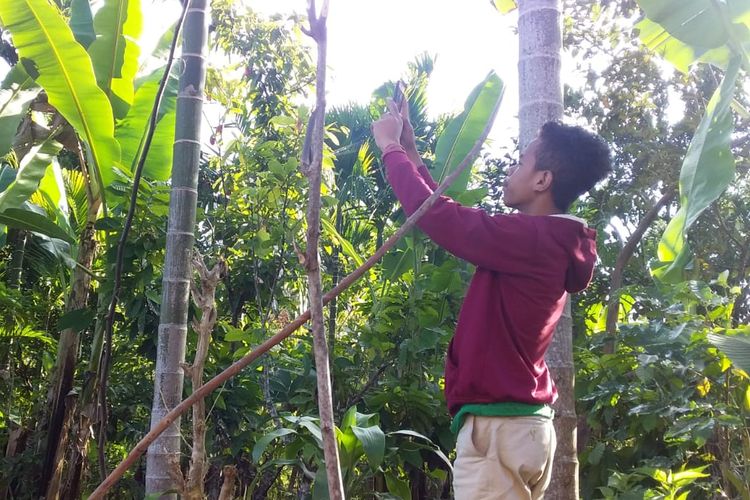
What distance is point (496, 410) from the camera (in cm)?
177

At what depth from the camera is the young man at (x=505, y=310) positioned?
1760mm

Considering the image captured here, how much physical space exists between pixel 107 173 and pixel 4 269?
2.35 metres

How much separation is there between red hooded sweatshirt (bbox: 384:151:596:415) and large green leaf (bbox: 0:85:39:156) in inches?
126

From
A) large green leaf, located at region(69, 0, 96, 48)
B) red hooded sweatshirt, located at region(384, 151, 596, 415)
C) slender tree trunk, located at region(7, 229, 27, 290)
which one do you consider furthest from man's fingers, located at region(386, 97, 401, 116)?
slender tree trunk, located at region(7, 229, 27, 290)

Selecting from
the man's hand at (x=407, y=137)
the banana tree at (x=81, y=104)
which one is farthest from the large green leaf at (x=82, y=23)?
the man's hand at (x=407, y=137)

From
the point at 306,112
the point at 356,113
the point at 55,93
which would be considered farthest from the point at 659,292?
the point at 356,113

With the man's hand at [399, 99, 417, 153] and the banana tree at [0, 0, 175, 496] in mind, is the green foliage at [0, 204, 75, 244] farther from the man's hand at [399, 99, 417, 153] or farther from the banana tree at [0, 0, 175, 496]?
the man's hand at [399, 99, 417, 153]

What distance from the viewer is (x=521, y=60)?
2.54 m

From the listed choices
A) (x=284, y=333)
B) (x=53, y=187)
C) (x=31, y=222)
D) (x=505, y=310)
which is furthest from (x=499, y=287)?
(x=53, y=187)

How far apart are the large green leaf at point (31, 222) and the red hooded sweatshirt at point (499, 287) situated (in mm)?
2702

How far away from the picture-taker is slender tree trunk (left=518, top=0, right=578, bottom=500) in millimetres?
2377

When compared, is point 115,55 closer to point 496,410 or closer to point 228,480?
point 228,480

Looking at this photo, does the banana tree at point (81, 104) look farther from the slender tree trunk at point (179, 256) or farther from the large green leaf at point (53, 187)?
the slender tree trunk at point (179, 256)

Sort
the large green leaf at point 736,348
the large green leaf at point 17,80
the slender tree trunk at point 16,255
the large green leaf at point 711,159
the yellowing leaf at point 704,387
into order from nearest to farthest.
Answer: the large green leaf at point 711,159 → the large green leaf at point 736,348 → the yellowing leaf at point 704,387 → the large green leaf at point 17,80 → the slender tree trunk at point 16,255
